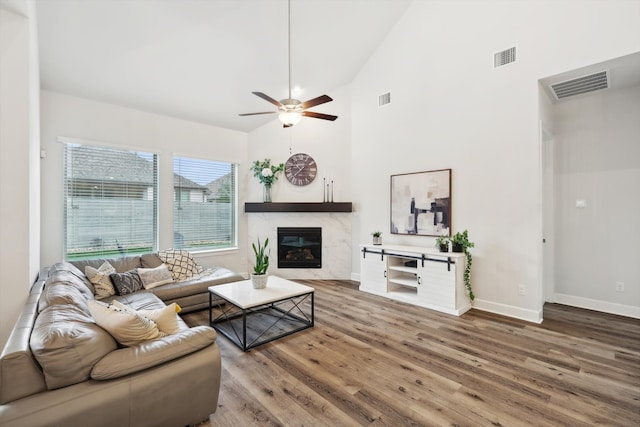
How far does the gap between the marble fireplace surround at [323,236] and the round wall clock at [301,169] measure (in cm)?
66

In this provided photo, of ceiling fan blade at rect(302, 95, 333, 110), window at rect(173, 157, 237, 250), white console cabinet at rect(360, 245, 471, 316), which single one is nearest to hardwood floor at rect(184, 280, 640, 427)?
white console cabinet at rect(360, 245, 471, 316)

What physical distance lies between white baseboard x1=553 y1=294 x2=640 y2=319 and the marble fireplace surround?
3.27 metres

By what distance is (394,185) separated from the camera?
4.86 m

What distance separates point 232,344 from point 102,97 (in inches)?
157

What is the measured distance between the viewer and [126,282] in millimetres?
3639

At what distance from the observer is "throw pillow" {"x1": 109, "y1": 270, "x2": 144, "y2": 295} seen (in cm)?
358

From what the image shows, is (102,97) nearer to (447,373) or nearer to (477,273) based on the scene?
(447,373)

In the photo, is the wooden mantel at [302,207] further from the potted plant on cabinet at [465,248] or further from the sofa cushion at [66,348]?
the sofa cushion at [66,348]

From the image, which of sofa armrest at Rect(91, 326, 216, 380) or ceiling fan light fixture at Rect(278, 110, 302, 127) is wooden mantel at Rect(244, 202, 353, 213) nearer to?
ceiling fan light fixture at Rect(278, 110, 302, 127)

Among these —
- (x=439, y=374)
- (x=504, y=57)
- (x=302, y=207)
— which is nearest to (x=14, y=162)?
(x=439, y=374)

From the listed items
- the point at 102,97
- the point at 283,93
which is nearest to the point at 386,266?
the point at 283,93

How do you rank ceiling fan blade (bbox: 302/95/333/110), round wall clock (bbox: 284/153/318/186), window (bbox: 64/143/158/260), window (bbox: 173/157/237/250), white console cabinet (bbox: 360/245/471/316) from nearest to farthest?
ceiling fan blade (bbox: 302/95/333/110) < white console cabinet (bbox: 360/245/471/316) < window (bbox: 64/143/158/260) < window (bbox: 173/157/237/250) < round wall clock (bbox: 284/153/318/186)

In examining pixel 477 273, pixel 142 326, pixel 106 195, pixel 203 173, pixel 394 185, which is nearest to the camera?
pixel 142 326

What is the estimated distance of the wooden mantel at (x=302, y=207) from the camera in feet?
17.8
